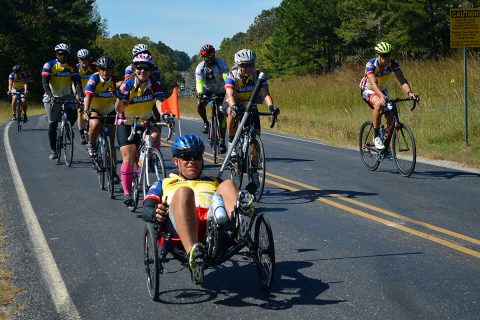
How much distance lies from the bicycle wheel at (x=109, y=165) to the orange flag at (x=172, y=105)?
193cm

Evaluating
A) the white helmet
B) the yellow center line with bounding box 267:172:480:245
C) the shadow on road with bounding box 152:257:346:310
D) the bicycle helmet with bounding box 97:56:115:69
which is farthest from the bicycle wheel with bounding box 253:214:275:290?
the bicycle helmet with bounding box 97:56:115:69

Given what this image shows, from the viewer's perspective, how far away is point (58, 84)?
1439 cm

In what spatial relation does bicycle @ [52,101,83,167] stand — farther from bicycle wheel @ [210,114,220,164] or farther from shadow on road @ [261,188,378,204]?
shadow on road @ [261,188,378,204]

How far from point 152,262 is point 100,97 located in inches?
256

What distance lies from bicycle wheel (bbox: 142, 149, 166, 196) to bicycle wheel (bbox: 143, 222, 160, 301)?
2.78 metres

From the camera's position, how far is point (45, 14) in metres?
70.2

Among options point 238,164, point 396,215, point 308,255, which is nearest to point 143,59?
point 238,164

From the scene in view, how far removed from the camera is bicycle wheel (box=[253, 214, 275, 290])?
5.49m

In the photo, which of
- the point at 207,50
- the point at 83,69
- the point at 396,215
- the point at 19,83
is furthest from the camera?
the point at 19,83

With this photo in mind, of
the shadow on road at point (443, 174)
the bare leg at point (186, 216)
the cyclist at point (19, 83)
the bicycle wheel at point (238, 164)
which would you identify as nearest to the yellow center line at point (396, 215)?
the bicycle wheel at point (238, 164)

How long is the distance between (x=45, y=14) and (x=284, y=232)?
2658 inches

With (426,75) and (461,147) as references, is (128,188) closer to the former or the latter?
(461,147)

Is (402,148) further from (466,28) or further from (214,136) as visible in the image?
(466,28)

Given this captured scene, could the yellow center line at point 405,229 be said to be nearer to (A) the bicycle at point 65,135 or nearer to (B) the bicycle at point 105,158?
(B) the bicycle at point 105,158
